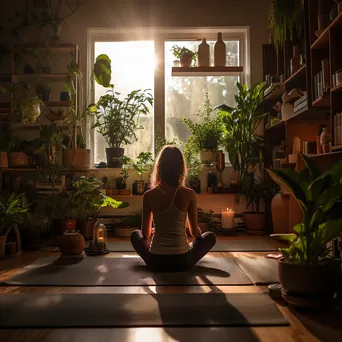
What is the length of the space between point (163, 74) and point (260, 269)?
128 inches

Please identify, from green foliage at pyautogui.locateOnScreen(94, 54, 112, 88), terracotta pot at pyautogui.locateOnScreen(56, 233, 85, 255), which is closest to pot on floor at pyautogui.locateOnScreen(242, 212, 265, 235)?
terracotta pot at pyautogui.locateOnScreen(56, 233, 85, 255)

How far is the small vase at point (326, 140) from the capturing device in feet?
10.3

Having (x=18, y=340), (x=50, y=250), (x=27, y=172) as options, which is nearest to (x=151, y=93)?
(x=27, y=172)

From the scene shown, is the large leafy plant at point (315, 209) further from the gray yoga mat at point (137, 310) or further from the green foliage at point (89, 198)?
the green foliage at point (89, 198)

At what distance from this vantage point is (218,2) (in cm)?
524

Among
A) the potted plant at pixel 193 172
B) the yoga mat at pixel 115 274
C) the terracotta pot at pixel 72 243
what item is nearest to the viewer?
the yoga mat at pixel 115 274

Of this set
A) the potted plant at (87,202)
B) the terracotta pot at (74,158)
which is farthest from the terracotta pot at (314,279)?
the terracotta pot at (74,158)

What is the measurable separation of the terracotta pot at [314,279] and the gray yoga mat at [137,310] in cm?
16

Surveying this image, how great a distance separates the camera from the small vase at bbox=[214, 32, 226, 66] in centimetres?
517

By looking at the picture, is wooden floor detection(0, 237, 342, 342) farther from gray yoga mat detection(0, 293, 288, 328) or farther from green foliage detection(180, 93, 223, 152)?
green foliage detection(180, 93, 223, 152)

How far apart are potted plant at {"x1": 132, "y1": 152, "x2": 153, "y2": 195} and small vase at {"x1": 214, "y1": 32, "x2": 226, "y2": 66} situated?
1503 millimetres

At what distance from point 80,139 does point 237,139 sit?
73.8 inches

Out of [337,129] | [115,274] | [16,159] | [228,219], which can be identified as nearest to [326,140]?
[337,129]

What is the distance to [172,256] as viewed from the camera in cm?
269
